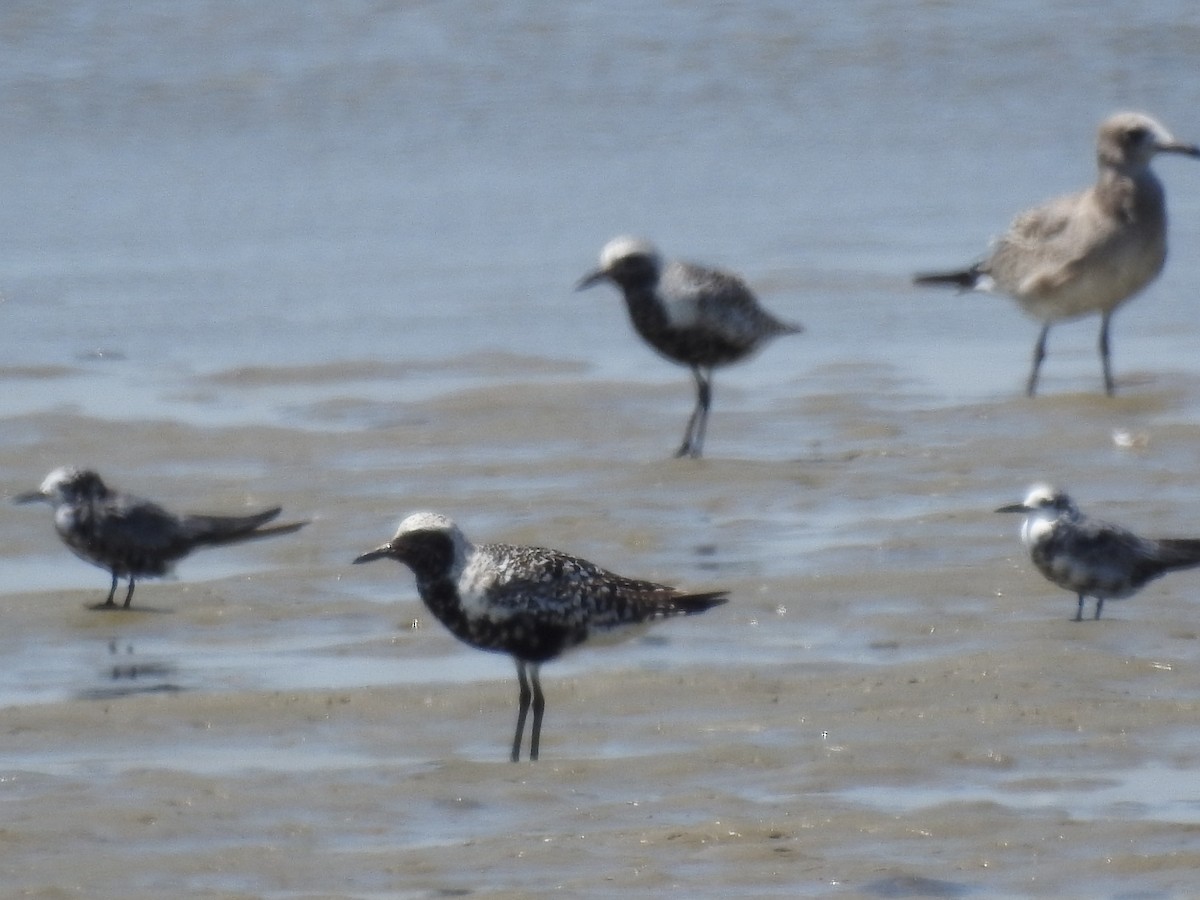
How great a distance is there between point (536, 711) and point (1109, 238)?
6.51 meters

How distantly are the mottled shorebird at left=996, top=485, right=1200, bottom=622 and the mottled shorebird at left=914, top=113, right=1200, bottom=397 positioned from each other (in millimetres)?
4341

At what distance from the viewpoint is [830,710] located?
24.4ft

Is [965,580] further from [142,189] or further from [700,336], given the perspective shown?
→ [142,189]

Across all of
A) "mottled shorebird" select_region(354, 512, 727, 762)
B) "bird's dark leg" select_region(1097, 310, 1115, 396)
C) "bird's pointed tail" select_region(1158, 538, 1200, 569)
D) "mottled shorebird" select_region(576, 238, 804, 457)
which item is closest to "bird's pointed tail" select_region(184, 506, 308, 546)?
"mottled shorebird" select_region(354, 512, 727, 762)

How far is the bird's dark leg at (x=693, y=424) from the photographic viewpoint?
11.3 m

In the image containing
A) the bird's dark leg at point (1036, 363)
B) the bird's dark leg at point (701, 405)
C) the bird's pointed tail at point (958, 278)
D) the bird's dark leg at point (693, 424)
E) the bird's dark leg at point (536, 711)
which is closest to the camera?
the bird's dark leg at point (536, 711)

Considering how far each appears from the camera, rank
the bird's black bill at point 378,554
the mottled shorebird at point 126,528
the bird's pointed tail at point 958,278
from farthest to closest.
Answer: the bird's pointed tail at point 958,278 < the mottled shorebird at point 126,528 < the bird's black bill at point 378,554

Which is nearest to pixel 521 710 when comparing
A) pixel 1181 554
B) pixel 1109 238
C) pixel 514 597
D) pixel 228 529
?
pixel 514 597

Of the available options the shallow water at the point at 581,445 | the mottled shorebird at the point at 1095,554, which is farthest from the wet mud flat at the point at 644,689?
the mottled shorebird at the point at 1095,554

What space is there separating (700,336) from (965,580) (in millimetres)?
3486

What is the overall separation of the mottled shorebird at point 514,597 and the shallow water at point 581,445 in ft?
0.79

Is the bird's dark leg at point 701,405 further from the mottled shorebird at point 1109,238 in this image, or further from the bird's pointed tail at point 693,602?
the bird's pointed tail at point 693,602

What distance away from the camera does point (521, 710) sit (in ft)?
24.1

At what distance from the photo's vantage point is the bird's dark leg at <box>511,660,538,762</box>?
718 cm
